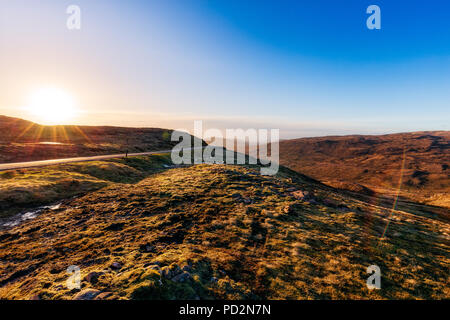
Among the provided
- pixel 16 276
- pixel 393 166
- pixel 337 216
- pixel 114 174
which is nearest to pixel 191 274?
pixel 16 276

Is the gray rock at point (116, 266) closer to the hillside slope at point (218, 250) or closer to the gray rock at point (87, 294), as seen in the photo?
the hillside slope at point (218, 250)

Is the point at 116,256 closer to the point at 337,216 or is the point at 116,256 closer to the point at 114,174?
the point at 337,216

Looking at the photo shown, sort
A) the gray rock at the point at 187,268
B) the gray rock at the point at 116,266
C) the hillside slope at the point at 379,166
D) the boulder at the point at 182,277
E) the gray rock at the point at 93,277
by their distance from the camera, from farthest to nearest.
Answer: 1. the hillside slope at the point at 379,166
2. the gray rock at the point at 116,266
3. the gray rock at the point at 187,268
4. the boulder at the point at 182,277
5. the gray rock at the point at 93,277

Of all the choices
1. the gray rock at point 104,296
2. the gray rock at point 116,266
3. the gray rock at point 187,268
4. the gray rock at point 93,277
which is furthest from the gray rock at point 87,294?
the gray rock at point 187,268

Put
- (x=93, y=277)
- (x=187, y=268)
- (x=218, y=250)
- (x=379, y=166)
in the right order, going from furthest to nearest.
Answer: (x=379, y=166)
(x=218, y=250)
(x=187, y=268)
(x=93, y=277)

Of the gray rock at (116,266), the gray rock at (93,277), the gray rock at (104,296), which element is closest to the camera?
the gray rock at (104,296)

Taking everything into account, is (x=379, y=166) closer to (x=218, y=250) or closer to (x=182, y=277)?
(x=218, y=250)

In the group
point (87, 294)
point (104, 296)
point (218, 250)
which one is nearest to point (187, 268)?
point (218, 250)
